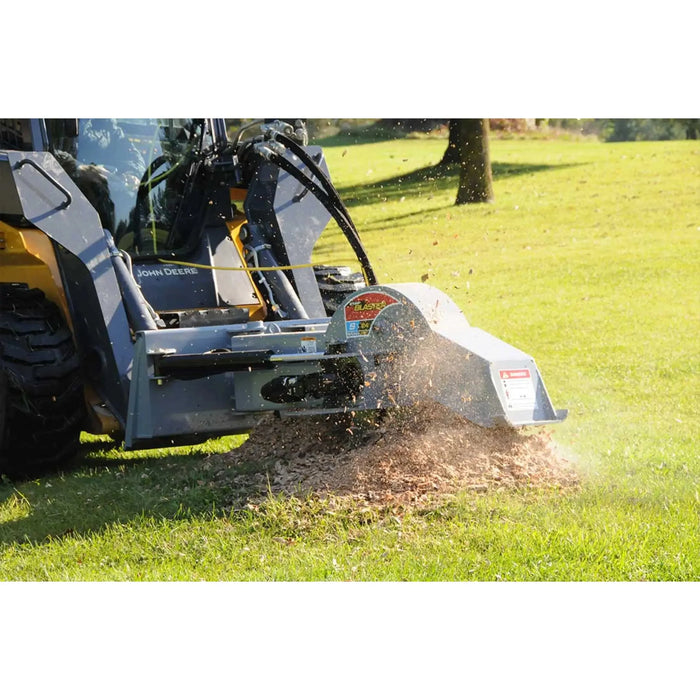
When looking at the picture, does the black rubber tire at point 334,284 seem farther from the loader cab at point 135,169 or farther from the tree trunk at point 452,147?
the tree trunk at point 452,147

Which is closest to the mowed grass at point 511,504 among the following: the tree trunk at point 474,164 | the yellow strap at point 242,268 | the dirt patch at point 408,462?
the dirt patch at point 408,462

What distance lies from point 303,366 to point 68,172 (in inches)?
80.3

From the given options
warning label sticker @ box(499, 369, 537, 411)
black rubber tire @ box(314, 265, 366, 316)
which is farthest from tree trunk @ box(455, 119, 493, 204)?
warning label sticker @ box(499, 369, 537, 411)

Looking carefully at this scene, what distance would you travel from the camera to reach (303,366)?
213 inches

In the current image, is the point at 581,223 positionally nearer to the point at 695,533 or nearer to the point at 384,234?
the point at 384,234

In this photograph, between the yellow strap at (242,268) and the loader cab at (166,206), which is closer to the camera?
the yellow strap at (242,268)

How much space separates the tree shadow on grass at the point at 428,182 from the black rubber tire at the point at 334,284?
29.6ft

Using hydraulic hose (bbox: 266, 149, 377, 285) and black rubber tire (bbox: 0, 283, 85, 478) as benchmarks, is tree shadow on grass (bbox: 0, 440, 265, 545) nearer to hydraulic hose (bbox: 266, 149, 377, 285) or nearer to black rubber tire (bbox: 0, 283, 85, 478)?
black rubber tire (bbox: 0, 283, 85, 478)

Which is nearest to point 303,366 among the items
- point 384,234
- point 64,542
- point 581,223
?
point 64,542

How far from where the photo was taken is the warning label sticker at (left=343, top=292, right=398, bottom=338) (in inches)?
209

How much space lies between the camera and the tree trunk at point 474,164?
16016 mm

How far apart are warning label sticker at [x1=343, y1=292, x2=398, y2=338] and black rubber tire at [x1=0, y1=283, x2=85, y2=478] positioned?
61.4 inches

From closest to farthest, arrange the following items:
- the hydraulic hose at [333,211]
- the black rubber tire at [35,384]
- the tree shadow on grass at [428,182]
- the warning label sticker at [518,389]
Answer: the warning label sticker at [518,389]
the black rubber tire at [35,384]
the hydraulic hose at [333,211]
the tree shadow on grass at [428,182]

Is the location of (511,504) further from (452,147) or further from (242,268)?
(452,147)
